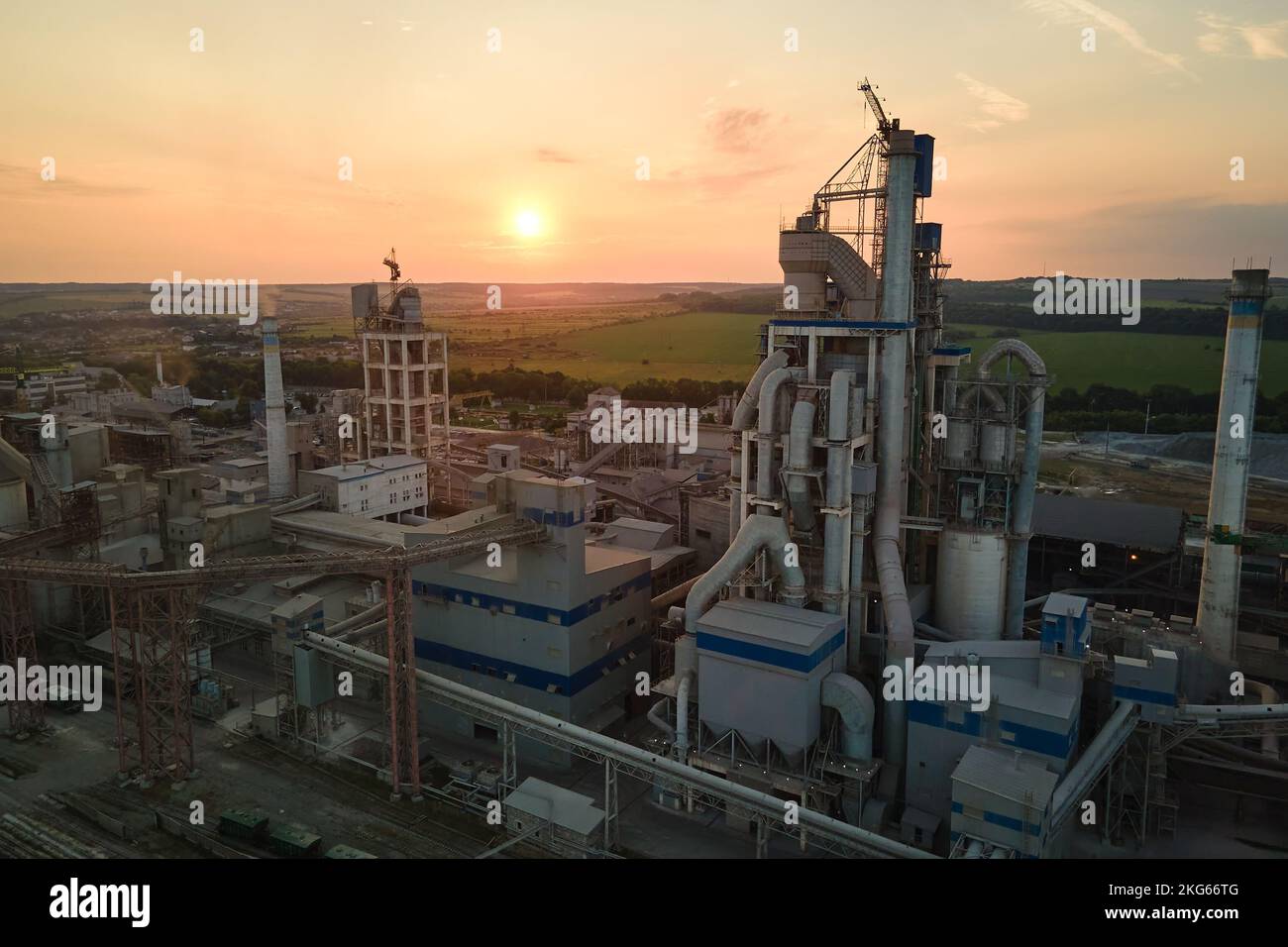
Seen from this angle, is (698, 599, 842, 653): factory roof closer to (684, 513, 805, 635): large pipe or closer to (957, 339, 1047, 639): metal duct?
(684, 513, 805, 635): large pipe

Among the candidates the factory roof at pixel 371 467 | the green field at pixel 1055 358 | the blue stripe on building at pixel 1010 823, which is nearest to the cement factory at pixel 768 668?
the blue stripe on building at pixel 1010 823

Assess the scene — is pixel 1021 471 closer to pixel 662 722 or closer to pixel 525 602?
pixel 662 722

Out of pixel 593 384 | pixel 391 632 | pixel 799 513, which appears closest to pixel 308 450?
pixel 391 632

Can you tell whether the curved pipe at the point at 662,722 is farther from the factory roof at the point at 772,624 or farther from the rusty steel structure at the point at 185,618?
the rusty steel structure at the point at 185,618

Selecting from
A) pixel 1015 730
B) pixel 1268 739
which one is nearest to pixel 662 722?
pixel 1015 730

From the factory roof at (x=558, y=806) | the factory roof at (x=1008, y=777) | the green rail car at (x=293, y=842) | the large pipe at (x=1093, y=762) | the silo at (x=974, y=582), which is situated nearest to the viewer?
the factory roof at (x=1008, y=777)
